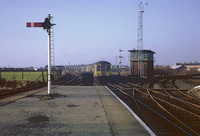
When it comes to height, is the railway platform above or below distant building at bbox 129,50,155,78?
below

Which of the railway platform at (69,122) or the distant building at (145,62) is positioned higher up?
the distant building at (145,62)

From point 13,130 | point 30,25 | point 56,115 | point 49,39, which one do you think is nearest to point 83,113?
point 56,115

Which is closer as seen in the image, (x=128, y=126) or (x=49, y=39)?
(x=128, y=126)

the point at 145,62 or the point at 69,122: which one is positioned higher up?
the point at 145,62

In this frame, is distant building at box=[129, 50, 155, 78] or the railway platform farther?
distant building at box=[129, 50, 155, 78]

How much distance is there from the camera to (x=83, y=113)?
6637 mm

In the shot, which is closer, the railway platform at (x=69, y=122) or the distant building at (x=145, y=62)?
the railway platform at (x=69, y=122)

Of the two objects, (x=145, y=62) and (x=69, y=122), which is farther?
(x=145, y=62)

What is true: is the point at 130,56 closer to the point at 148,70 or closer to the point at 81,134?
the point at 148,70

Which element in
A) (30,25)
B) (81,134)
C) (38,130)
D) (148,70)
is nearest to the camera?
(81,134)

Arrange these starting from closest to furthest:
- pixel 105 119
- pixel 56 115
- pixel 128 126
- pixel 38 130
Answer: pixel 38 130 → pixel 128 126 → pixel 105 119 → pixel 56 115

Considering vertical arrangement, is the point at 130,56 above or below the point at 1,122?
above

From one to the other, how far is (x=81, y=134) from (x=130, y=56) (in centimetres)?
4194

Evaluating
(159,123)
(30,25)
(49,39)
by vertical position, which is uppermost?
(30,25)
